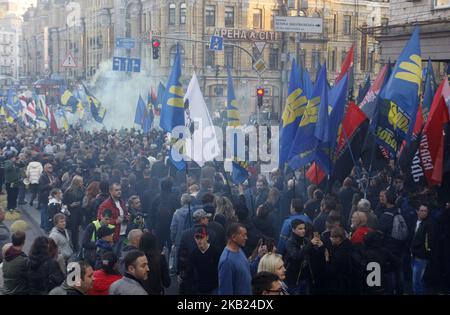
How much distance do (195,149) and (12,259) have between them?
5.68 meters

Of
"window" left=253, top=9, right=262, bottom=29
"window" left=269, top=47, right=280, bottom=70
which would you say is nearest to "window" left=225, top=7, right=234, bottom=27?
"window" left=253, top=9, right=262, bottom=29

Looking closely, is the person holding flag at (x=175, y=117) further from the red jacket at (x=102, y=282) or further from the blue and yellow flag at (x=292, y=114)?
the red jacket at (x=102, y=282)

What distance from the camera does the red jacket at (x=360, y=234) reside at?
7239 mm

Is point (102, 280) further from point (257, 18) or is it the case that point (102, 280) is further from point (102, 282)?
point (257, 18)

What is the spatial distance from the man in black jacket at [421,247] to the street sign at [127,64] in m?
22.4

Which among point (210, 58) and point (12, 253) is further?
point (210, 58)

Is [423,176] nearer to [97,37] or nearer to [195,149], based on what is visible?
[195,149]

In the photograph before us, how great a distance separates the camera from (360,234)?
7.34 m

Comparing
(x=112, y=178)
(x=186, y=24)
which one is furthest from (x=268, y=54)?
(x=112, y=178)

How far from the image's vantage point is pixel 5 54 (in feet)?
462

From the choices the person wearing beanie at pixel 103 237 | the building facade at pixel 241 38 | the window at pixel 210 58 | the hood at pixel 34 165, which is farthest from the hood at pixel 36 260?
the window at pixel 210 58

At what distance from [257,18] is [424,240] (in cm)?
4484

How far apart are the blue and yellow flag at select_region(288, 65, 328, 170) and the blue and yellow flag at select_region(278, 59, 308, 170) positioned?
428mm

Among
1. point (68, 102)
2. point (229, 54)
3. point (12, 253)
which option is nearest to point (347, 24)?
point (229, 54)
